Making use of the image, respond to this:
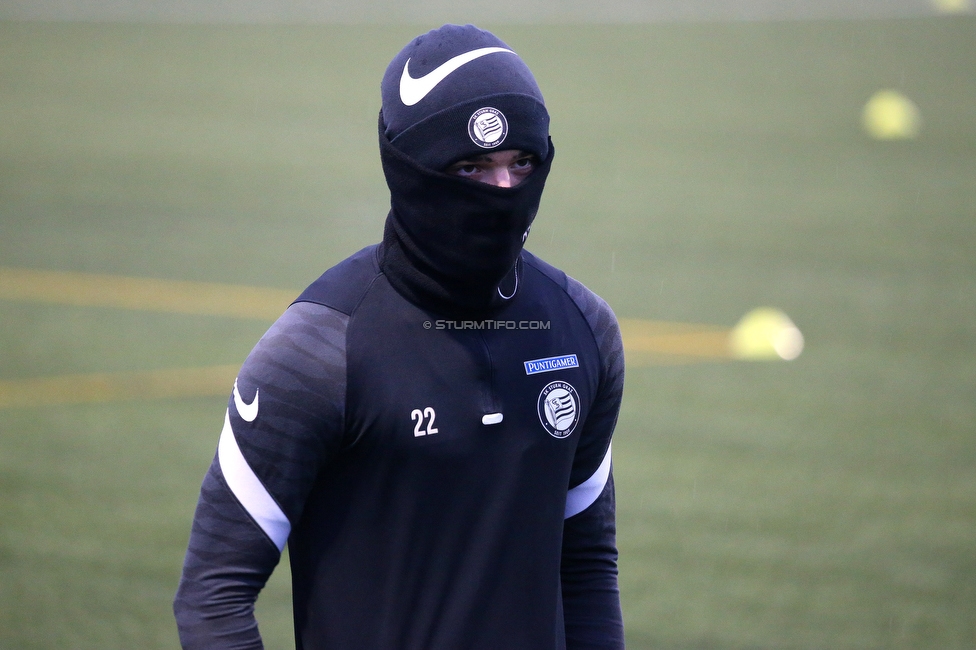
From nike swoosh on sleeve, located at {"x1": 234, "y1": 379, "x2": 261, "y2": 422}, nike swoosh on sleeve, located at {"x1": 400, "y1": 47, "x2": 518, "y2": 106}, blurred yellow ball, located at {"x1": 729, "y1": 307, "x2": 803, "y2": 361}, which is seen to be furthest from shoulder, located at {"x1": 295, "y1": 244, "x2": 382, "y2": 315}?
blurred yellow ball, located at {"x1": 729, "y1": 307, "x2": 803, "y2": 361}

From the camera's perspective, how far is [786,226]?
10227mm

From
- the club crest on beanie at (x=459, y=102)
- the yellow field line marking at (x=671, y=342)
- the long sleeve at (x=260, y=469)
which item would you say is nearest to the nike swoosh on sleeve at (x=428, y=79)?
the club crest on beanie at (x=459, y=102)

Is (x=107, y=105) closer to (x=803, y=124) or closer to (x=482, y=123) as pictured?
(x=803, y=124)

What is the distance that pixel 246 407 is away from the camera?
6.97 feet

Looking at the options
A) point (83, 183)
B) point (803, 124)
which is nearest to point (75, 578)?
point (83, 183)

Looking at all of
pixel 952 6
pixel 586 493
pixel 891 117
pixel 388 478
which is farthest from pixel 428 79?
pixel 952 6

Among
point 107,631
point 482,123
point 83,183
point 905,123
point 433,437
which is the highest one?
point 905,123

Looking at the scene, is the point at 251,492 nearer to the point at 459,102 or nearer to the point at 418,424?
the point at 418,424

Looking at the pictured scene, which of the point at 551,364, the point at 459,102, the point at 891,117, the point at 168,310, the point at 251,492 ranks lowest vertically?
the point at 251,492

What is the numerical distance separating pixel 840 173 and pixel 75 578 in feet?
27.4

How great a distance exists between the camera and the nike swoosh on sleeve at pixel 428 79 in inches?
84.4

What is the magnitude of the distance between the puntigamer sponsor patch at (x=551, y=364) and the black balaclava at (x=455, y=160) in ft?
0.46

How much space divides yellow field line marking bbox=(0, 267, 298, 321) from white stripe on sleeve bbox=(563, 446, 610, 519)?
607cm

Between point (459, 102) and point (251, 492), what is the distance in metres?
0.81
